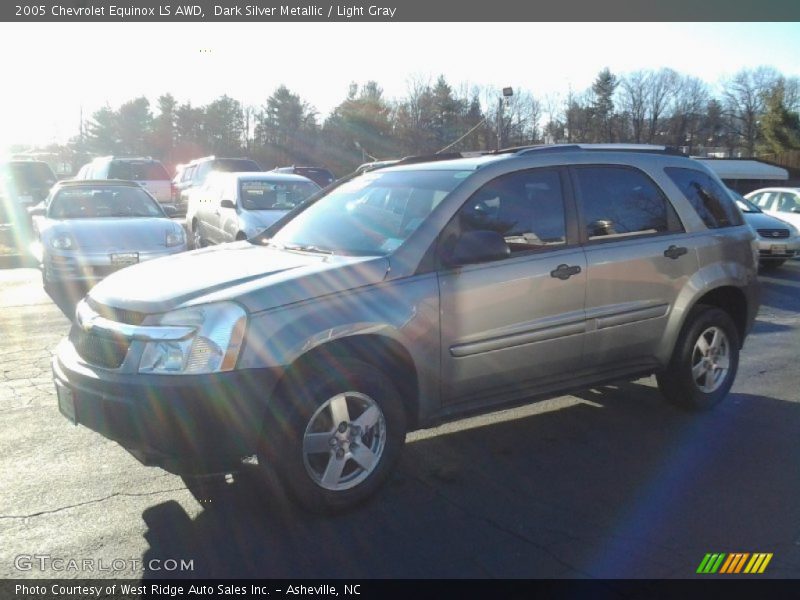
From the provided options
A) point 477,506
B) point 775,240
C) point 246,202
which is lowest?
point 477,506

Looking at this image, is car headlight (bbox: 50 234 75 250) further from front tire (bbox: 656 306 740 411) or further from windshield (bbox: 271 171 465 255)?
front tire (bbox: 656 306 740 411)

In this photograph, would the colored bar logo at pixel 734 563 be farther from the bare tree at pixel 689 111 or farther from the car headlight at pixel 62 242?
the bare tree at pixel 689 111

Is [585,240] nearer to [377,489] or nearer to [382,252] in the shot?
[382,252]

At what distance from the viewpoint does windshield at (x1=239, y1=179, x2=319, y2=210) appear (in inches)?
473

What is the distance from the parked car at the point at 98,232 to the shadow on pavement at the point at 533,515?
5.99 metres

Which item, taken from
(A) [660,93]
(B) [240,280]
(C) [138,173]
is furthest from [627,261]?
(A) [660,93]

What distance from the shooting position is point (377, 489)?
4.06 m

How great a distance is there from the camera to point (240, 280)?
397 centimetres

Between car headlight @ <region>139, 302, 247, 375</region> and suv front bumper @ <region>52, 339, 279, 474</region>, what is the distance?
5 centimetres

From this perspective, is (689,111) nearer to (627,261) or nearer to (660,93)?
(660,93)

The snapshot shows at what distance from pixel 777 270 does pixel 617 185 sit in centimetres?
1191

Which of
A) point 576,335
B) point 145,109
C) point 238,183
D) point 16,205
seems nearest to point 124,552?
point 576,335

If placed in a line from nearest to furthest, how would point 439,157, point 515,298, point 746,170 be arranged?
point 515,298
point 439,157
point 746,170

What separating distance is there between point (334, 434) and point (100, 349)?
1280 mm
